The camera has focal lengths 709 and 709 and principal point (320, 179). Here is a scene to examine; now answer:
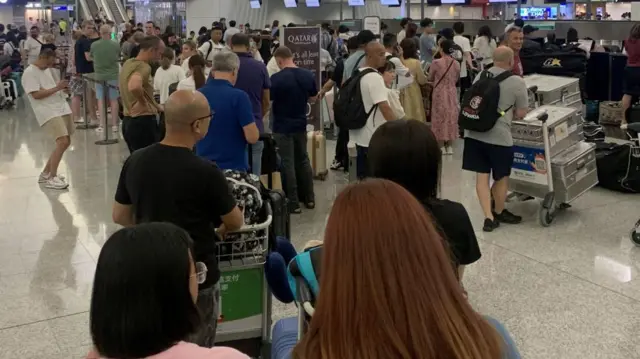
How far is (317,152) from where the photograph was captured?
25.3 ft

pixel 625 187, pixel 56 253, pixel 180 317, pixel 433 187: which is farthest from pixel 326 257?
pixel 625 187

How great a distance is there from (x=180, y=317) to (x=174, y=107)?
5.15 feet

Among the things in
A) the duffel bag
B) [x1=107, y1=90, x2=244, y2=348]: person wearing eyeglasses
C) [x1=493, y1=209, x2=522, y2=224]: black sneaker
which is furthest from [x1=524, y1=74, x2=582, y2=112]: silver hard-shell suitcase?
[x1=107, y1=90, x2=244, y2=348]: person wearing eyeglasses

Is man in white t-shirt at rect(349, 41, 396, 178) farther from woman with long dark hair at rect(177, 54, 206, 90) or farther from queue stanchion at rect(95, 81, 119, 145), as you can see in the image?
queue stanchion at rect(95, 81, 119, 145)

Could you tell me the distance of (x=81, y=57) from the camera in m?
11.2

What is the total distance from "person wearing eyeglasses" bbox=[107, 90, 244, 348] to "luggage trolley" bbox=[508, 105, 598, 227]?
144 inches

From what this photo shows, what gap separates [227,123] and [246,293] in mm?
1518

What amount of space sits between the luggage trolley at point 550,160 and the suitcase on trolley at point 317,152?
221 cm

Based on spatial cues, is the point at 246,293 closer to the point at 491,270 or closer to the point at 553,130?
the point at 491,270

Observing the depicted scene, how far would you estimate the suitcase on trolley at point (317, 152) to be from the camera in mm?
7621

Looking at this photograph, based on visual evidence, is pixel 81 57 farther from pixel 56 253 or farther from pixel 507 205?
pixel 507 205

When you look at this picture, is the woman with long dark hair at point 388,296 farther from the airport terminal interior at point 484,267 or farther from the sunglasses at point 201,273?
the airport terminal interior at point 484,267

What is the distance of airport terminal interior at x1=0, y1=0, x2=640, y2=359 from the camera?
3912mm

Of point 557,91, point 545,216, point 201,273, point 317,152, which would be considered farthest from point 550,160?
point 201,273
